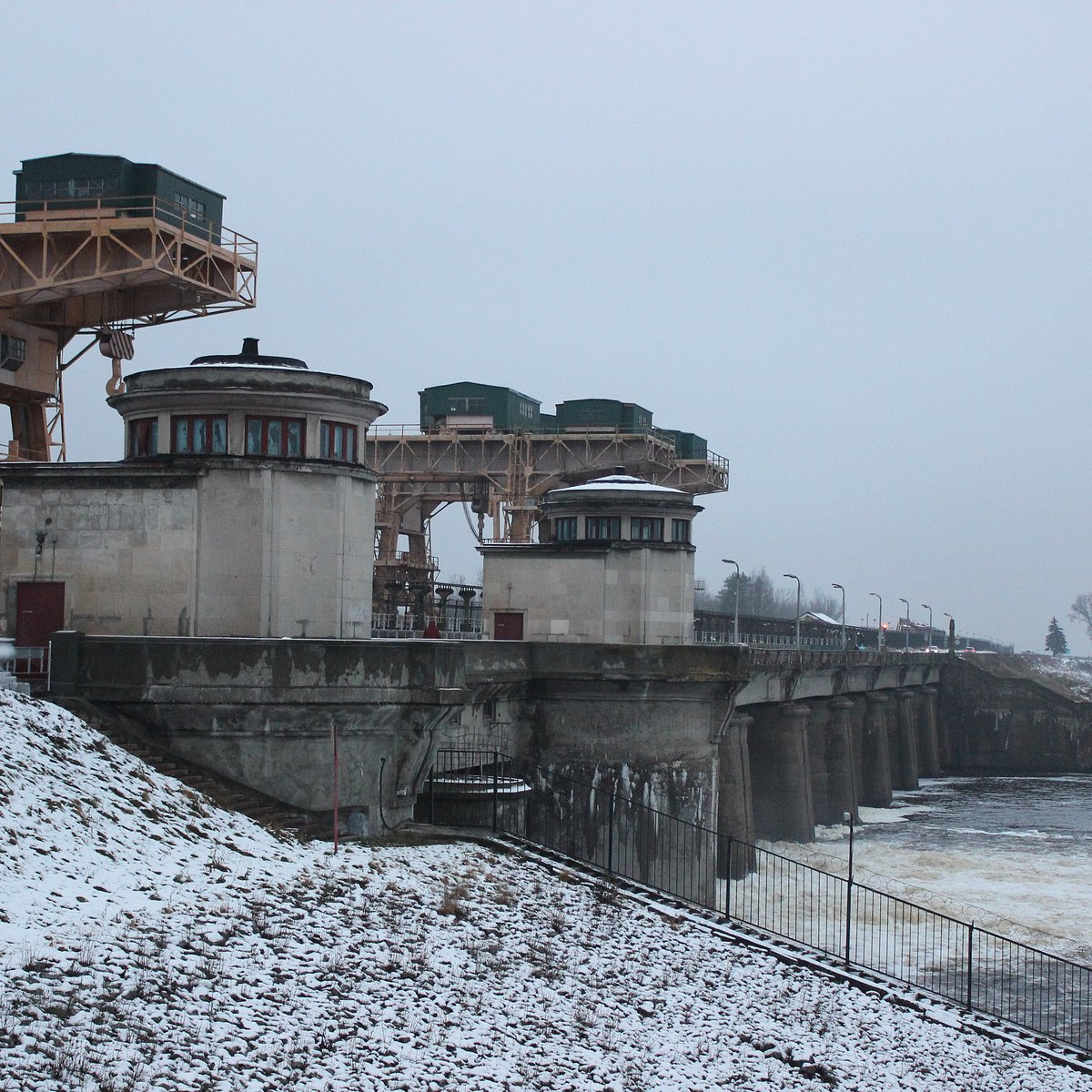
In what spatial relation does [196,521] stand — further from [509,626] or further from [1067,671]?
[1067,671]

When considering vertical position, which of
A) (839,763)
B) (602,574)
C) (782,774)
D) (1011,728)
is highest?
(602,574)

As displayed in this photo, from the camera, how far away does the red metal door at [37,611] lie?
25.1 m

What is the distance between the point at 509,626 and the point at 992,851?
29002mm

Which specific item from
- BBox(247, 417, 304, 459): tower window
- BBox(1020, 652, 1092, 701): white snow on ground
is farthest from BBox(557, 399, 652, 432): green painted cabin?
BBox(1020, 652, 1092, 701): white snow on ground

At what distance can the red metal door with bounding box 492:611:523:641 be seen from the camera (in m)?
39.9

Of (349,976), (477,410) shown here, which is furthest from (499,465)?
(349,976)

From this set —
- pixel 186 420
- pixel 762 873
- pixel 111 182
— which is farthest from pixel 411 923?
pixel 762 873

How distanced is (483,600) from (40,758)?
21.9 metres

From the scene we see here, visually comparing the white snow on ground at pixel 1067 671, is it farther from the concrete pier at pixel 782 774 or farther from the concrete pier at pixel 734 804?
Result: the concrete pier at pixel 734 804

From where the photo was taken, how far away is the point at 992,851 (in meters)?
58.8

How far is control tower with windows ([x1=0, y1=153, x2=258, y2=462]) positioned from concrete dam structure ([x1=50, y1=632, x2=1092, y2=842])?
14363mm

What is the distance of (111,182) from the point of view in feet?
126

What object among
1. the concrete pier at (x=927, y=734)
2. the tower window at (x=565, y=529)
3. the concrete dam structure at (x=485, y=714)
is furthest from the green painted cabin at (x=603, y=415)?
the concrete pier at (x=927, y=734)

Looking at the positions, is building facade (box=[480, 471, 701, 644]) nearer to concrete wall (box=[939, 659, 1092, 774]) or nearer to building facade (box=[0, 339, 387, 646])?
building facade (box=[0, 339, 387, 646])
